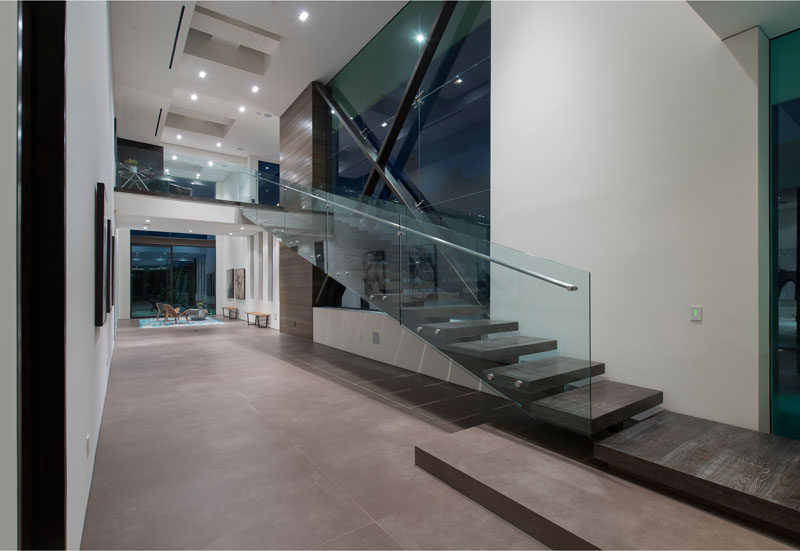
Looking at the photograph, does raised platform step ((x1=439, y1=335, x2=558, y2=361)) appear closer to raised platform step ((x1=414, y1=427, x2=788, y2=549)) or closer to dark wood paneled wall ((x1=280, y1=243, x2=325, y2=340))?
raised platform step ((x1=414, y1=427, x2=788, y2=549))

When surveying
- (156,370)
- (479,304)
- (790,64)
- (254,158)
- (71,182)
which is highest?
(254,158)

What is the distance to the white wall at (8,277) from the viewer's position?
3.35 feet

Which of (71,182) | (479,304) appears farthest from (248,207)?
(71,182)

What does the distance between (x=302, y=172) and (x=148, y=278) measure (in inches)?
428

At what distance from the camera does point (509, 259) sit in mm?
3576

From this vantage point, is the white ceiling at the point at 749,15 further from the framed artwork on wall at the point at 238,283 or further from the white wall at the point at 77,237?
the framed artwork on wall at the point at 238,283

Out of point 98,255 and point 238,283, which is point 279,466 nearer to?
point 98,255

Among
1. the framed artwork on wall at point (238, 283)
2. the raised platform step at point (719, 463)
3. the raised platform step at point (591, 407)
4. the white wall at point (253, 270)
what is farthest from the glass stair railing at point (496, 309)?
the framed artwork on wall at point (238, 283)

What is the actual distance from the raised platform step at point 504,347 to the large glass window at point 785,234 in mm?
1581

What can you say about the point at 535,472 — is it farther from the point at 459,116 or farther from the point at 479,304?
the point at 459,116

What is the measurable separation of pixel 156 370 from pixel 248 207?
557 centimetres

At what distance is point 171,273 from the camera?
16891 mm

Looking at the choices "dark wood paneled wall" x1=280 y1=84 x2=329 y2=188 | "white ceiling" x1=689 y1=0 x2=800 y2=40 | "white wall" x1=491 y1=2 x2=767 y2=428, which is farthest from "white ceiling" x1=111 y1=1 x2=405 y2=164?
"white ceiling" x1=689 y1=0 x2=800 y2=40

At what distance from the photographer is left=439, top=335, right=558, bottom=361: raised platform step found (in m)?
3.39
